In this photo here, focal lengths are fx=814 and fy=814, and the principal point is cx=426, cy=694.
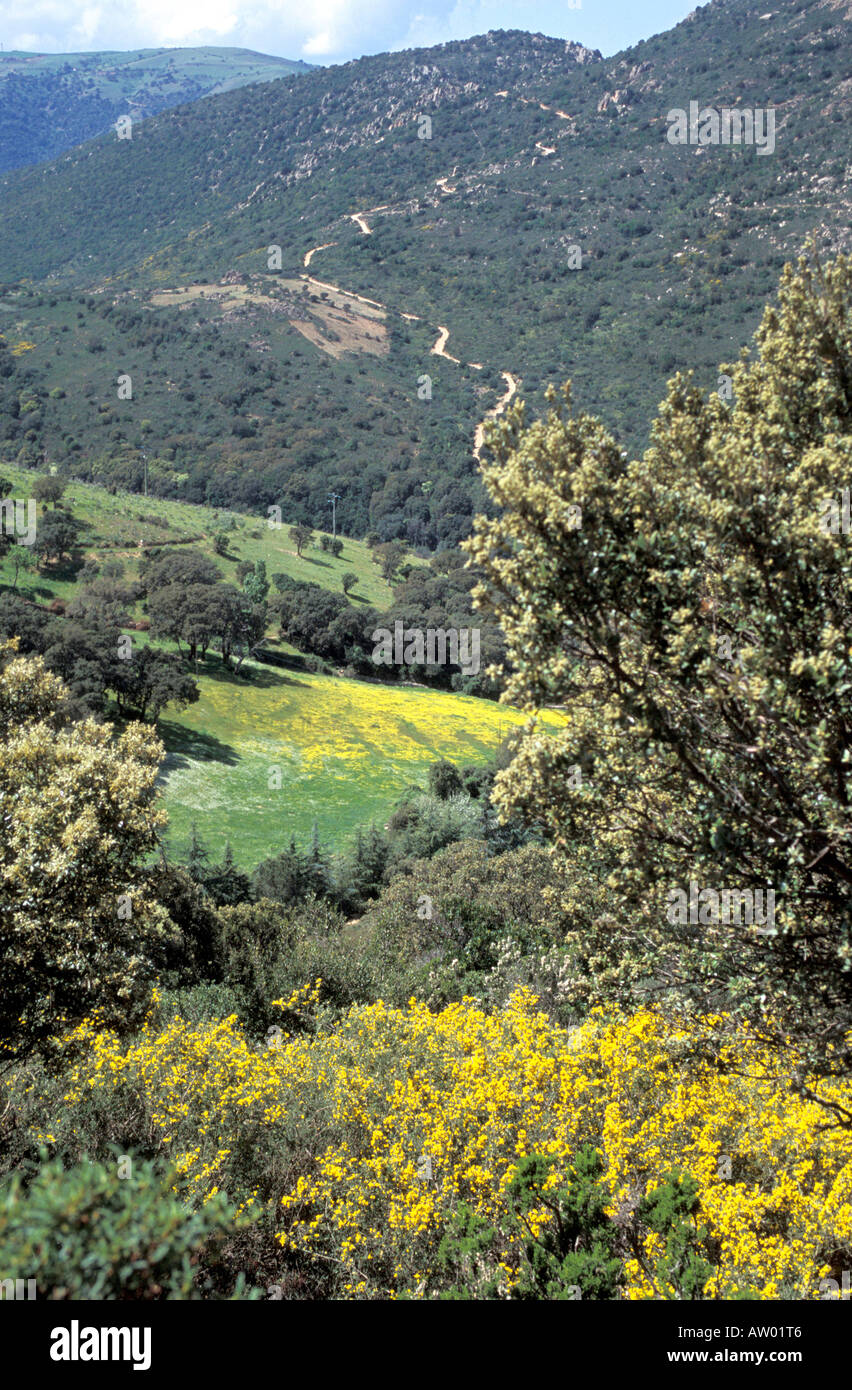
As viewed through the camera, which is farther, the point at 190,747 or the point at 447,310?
the point at 447,310

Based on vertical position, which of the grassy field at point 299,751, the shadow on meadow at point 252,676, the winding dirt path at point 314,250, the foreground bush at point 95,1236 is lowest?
the grassy field at point 299,751

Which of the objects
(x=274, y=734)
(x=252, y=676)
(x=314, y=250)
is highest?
(x=314, y=250)

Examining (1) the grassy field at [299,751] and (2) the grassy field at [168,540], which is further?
(2) the grassy field at [168,540]

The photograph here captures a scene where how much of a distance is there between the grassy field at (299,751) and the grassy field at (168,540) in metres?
14.6

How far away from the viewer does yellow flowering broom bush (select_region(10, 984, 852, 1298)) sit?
7488 millimetres

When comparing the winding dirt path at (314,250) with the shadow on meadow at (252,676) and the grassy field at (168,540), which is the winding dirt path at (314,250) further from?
the shadow on meadow at (252,676)

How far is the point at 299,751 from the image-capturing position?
47.4m

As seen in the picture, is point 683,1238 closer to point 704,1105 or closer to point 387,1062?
point 704,1105

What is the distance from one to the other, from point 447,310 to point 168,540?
11603 cm

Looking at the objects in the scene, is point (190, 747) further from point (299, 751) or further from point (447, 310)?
point (447, 310)

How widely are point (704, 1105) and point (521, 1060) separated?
201 cm

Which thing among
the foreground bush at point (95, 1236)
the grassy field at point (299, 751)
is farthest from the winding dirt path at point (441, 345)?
the foreground bush at point (95, 1236)

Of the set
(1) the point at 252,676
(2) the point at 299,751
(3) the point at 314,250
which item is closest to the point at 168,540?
(1) the point at 252,676

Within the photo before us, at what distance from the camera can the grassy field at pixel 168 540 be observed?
192 ft
